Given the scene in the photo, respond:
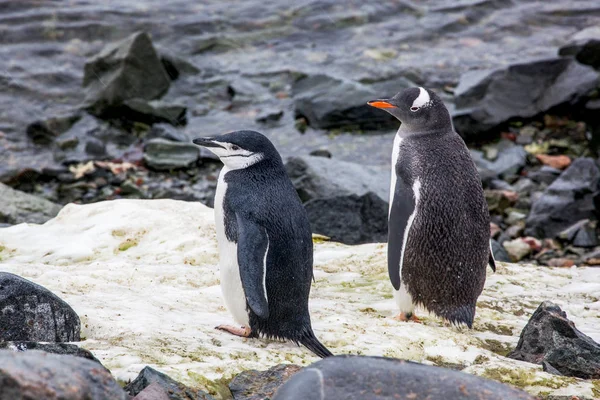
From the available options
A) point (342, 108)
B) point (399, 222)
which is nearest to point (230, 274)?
point (399, 222)

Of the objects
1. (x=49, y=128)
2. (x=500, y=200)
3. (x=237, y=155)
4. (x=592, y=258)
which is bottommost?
(x=592, y=258)

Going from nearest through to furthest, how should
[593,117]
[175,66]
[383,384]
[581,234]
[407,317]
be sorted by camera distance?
[383,384], [407,317], [581,234], [593,117], [175,66]

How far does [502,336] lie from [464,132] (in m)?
6.18

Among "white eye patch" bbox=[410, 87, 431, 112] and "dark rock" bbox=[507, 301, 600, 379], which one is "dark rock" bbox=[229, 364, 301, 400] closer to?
"dark rock" bbox=[507, 301, 600, 379]

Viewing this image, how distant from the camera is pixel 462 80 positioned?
11836 millimetres

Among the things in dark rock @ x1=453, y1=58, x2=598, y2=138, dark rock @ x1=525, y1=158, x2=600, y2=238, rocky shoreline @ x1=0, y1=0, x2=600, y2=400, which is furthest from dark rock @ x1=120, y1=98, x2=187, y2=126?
dark rock @ x1=525, y1=158, x2=600, y2=238

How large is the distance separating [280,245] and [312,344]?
532 millimetres

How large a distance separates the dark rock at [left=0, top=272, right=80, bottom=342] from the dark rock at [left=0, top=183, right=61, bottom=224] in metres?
4.42

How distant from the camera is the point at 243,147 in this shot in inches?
188

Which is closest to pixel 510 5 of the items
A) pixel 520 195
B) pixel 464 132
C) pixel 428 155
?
pixel 464 132

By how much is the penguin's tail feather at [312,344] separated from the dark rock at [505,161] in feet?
19.5

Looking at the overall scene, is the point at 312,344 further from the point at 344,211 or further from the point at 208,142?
the point at 344,211

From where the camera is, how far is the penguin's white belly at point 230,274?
4680 millimetres

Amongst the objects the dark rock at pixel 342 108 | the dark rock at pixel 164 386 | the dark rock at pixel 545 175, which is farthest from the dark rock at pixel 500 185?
the dark rock at pixel 164 386
